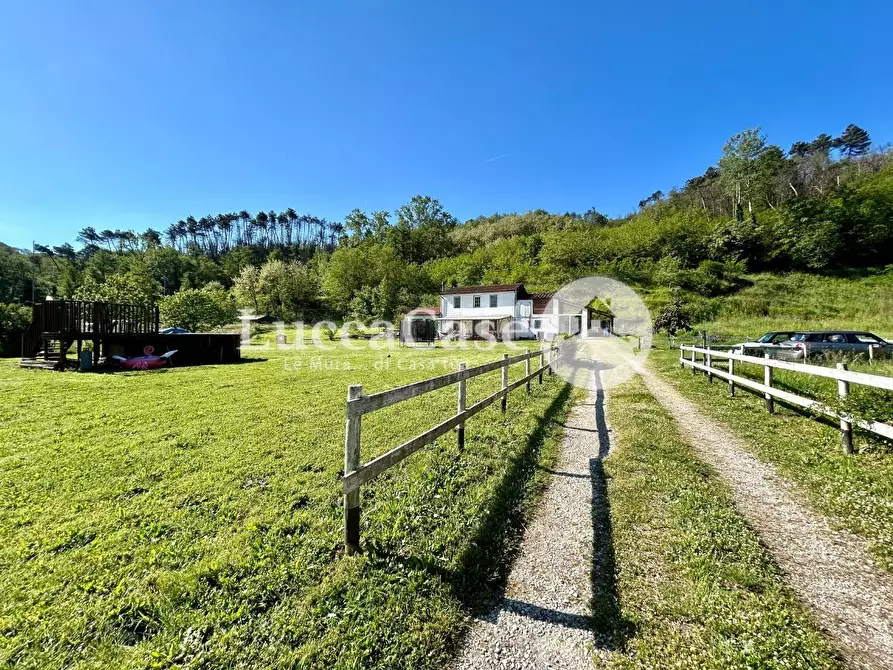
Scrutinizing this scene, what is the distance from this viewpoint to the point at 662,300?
40500mm

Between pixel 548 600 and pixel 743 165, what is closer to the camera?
pixel 548 600

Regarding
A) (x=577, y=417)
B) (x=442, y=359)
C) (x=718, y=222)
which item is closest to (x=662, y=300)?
(x=718, y=222)

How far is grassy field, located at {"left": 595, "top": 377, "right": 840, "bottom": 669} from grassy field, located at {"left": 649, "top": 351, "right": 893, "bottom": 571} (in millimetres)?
926

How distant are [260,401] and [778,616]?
8883 mm

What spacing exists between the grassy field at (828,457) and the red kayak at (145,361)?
18608mm

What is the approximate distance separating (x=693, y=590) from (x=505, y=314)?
33.3m

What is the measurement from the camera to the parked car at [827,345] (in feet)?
40.6

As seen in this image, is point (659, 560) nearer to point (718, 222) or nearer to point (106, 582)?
point (106, 582)

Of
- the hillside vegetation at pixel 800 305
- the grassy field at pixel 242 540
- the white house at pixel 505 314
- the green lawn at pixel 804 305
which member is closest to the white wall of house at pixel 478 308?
the white house at pixel 505 314

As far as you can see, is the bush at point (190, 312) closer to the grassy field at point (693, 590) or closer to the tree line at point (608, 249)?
the tree line at point (608, 249)

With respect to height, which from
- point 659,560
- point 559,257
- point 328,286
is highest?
point 559,257

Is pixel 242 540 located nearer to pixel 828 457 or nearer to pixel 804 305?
pixel 828 457

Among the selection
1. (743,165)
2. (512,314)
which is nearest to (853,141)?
(743,165)

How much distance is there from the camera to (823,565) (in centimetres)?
271
